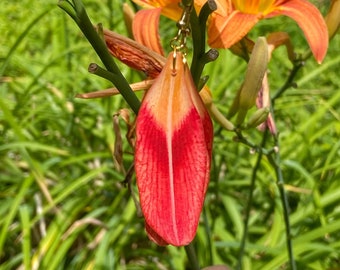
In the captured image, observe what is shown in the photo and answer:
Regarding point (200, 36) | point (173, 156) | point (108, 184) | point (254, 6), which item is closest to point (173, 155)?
point (173, 156)

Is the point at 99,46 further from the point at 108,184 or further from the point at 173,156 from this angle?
the point at 108,184

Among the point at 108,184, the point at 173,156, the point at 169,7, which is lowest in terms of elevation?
the point at 108,184

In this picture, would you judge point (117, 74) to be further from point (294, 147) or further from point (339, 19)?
point (294, 147)

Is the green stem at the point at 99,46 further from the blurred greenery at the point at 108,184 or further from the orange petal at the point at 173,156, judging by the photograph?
the blurred greenery at the point at 108,184

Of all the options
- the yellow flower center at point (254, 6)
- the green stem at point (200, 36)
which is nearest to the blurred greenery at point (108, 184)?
the yellow flower center at point (254, 6)

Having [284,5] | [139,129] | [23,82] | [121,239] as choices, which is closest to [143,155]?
[139,129]

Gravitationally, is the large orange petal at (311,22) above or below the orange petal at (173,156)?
above
